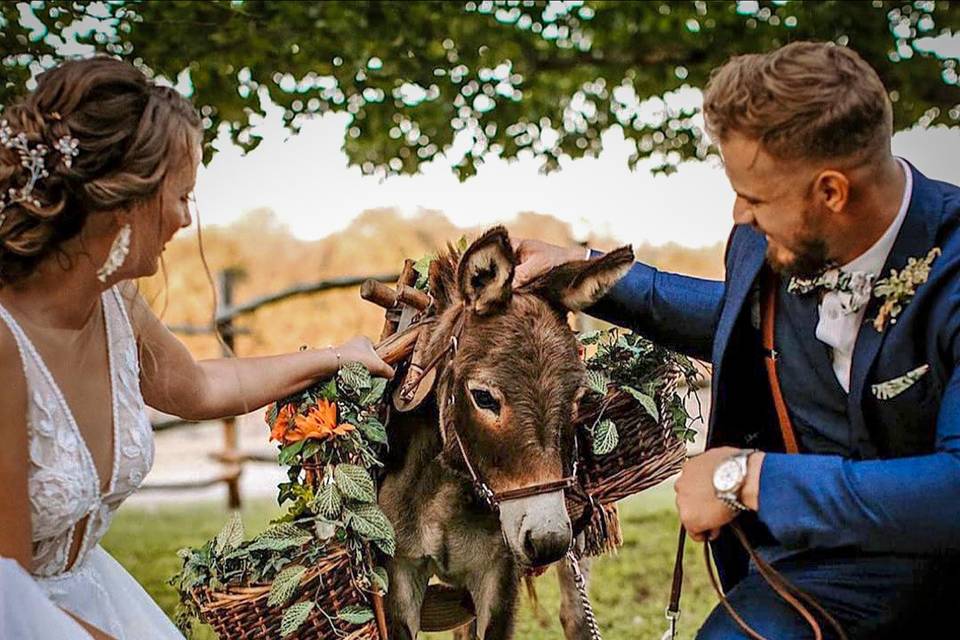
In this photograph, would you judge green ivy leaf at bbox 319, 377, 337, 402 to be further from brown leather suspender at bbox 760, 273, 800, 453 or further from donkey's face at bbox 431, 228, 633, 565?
brown leather suspender at bbox 760, 273, 800, 453

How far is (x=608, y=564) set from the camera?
5.70 meters

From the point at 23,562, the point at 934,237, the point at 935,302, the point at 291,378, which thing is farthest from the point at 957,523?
the point at 23,562

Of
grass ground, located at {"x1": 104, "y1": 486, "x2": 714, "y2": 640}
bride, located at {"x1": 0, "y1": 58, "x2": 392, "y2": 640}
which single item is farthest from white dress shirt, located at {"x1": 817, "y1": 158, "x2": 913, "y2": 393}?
grass ground, located at {"x1": 104, "y1": 486, "x2": 714, "y2": 640}

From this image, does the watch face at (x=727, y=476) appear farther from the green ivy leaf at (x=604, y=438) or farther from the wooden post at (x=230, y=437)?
the wooden post at (x=230, y=437)

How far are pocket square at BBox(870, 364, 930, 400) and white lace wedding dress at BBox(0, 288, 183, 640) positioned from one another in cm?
151

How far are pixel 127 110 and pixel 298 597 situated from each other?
3.65ft

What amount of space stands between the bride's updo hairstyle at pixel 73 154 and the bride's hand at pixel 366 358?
2.21ft

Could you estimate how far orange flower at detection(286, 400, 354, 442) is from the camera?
8.74 ft

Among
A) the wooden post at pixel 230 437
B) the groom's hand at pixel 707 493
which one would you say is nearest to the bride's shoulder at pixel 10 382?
the groom's hand at pixel 707 493

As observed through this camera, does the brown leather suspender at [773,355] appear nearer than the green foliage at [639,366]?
Yes

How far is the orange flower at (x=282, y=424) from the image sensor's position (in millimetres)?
2740

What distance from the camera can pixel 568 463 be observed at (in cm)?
275

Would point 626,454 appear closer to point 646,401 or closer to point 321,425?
point 646,401

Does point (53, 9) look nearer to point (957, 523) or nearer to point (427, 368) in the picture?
point (427, 368)
